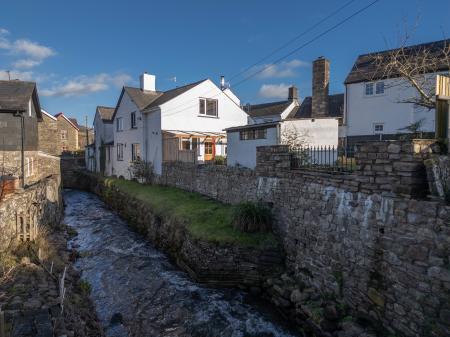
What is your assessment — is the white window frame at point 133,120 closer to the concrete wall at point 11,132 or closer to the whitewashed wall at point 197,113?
the whitewashed wall at point 197,113

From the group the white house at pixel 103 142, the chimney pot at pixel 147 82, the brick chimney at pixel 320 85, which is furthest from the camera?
the white house at pixel 103 142

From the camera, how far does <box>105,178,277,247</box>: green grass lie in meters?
11.1

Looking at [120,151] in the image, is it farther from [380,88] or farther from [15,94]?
[380,88]

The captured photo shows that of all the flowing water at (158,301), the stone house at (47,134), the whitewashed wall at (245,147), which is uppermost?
the stone house at (47,134)

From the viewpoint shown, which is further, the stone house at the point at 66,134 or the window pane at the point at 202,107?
the stone house at the point at 66,134

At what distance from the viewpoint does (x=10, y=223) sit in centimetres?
1159

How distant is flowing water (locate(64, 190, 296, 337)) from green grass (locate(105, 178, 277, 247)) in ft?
5.86

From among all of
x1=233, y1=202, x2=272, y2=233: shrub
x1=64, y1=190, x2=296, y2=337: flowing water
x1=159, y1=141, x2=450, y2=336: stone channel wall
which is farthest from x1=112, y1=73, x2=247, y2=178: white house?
x1=159, y1=141, x2=450, y2=336: stone channel wall

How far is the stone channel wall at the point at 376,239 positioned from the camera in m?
5.96

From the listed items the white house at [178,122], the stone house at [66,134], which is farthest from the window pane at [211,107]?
the stone house at [66,134]

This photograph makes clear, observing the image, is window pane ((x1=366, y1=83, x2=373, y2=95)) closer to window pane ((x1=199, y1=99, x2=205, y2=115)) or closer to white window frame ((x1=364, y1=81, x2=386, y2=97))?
white window frame ((x1=364, y1=81, x2=386, y2=97))

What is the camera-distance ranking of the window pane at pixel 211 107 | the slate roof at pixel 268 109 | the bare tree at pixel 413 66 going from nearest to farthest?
the bare tree at pixel 413 66 < the window pane at pixel 211 107 < the slate roof at pixel 268 109

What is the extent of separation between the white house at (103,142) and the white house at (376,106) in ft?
84.9

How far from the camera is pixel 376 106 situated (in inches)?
904
